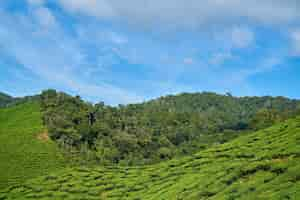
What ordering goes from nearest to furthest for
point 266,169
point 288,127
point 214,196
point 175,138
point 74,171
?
point 214,196, point 266,169, point 288,127, point 74,171, point 175,138

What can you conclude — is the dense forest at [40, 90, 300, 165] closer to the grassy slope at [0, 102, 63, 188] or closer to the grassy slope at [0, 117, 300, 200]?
the grassy slope at [0, 102, 63, 188]

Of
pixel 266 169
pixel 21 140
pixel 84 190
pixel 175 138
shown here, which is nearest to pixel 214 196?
pixel 266 169

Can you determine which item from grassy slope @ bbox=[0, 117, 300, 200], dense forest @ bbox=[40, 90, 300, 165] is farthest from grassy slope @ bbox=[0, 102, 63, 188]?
grassy slope @ bbox=[0, 117, 300, 200]

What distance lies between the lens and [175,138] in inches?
6117

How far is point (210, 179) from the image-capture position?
98.1 feet

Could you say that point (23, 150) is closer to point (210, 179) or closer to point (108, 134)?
point (108, 134)

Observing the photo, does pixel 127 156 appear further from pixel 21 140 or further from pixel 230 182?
pixel 230 182

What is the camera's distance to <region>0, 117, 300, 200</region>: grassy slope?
23.0 m

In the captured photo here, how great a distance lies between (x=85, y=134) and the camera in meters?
114

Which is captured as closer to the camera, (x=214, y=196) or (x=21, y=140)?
(x=214, y=196)

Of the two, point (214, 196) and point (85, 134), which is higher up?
point (85, 134)

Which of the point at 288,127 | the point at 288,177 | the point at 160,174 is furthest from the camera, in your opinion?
the point at 160,174

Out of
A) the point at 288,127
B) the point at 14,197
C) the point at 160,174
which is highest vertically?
the point at 288,127

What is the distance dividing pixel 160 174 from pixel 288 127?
17.2m
